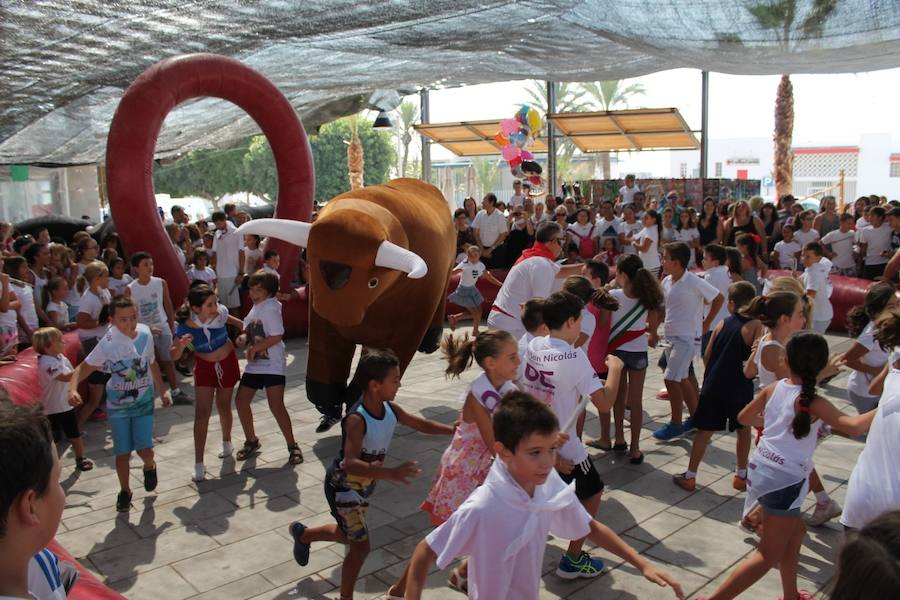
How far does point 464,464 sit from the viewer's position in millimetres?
3863

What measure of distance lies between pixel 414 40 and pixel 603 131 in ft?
37.5

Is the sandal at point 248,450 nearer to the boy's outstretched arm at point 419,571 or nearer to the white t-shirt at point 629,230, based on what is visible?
the boy's outstretched arm at point 419,571

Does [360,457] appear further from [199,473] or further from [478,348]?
[199,473]

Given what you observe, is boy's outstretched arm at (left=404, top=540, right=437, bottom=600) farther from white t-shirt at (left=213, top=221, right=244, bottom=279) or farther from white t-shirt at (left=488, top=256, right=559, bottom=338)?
white t-shirt at (left=213, top=221, right=244, bottom=279)

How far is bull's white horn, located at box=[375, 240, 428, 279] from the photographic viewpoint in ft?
17.2

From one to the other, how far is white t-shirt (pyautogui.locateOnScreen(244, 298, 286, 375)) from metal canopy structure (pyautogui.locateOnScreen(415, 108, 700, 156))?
1478 cm

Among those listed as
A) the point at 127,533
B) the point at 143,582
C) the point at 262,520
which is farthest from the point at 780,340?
the point at 127,533

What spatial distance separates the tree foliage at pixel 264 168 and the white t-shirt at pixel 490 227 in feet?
122

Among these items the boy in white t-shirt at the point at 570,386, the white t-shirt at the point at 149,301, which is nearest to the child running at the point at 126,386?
the white t-shirt at the point at 149,301

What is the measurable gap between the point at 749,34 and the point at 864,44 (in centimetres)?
119

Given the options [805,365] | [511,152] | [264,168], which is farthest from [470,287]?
[264,168]

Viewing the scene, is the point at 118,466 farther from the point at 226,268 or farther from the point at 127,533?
the point at 226,268

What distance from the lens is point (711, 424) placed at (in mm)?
5258

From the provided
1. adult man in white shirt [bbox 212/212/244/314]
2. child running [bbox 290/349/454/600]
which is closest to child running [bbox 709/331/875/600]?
child running [bbox 290/349/454/600]
